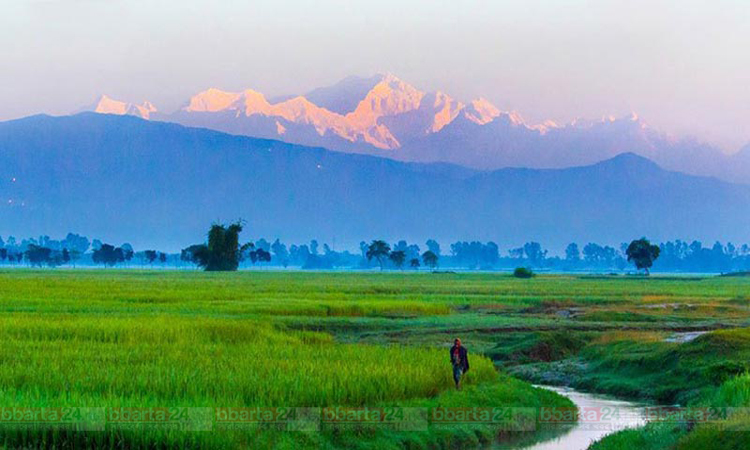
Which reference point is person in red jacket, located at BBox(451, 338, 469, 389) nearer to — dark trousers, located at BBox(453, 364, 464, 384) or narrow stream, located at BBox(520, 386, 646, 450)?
dark trousers, located at BBox(453, 364, 464, 384)

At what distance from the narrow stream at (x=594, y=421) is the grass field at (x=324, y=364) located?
3.40 feet

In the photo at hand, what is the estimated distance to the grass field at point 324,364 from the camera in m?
20.1

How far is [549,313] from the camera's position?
6494 centimetres

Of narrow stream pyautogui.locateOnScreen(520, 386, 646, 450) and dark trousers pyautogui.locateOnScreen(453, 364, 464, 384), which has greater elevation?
dark trousers pyautogui.locateOnScreen(453, 364, 464, 384)

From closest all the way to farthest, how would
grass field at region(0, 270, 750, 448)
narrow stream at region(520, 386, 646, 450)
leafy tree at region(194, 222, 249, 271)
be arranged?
grass field at region(0, 270, 750, 448), narrow stream at region(520, 386, 646, 450), leafy tree at region(194, 222, 249, 271)

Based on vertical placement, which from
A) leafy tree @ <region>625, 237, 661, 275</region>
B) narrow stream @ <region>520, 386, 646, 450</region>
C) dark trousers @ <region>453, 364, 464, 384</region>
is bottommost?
narrow stream @ <region>520, 386, 646, 450</region>

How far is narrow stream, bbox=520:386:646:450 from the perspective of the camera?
80.0ft

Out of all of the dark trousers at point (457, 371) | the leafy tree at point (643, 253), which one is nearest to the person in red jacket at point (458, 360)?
the dark trousers at point (457, 371)

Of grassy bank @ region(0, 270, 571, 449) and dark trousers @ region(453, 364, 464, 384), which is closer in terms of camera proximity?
grassy bank @ region(0, 270, 571, 449)

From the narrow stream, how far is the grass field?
104 cm

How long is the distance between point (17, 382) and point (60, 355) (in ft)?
14.8

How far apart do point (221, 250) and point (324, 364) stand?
458 feet

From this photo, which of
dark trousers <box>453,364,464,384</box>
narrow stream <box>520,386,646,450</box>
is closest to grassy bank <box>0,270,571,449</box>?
dark trousers <box>453,364,464,384</box>

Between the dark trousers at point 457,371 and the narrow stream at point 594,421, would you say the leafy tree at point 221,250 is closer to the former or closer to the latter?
the narrow stream at point 594,421
